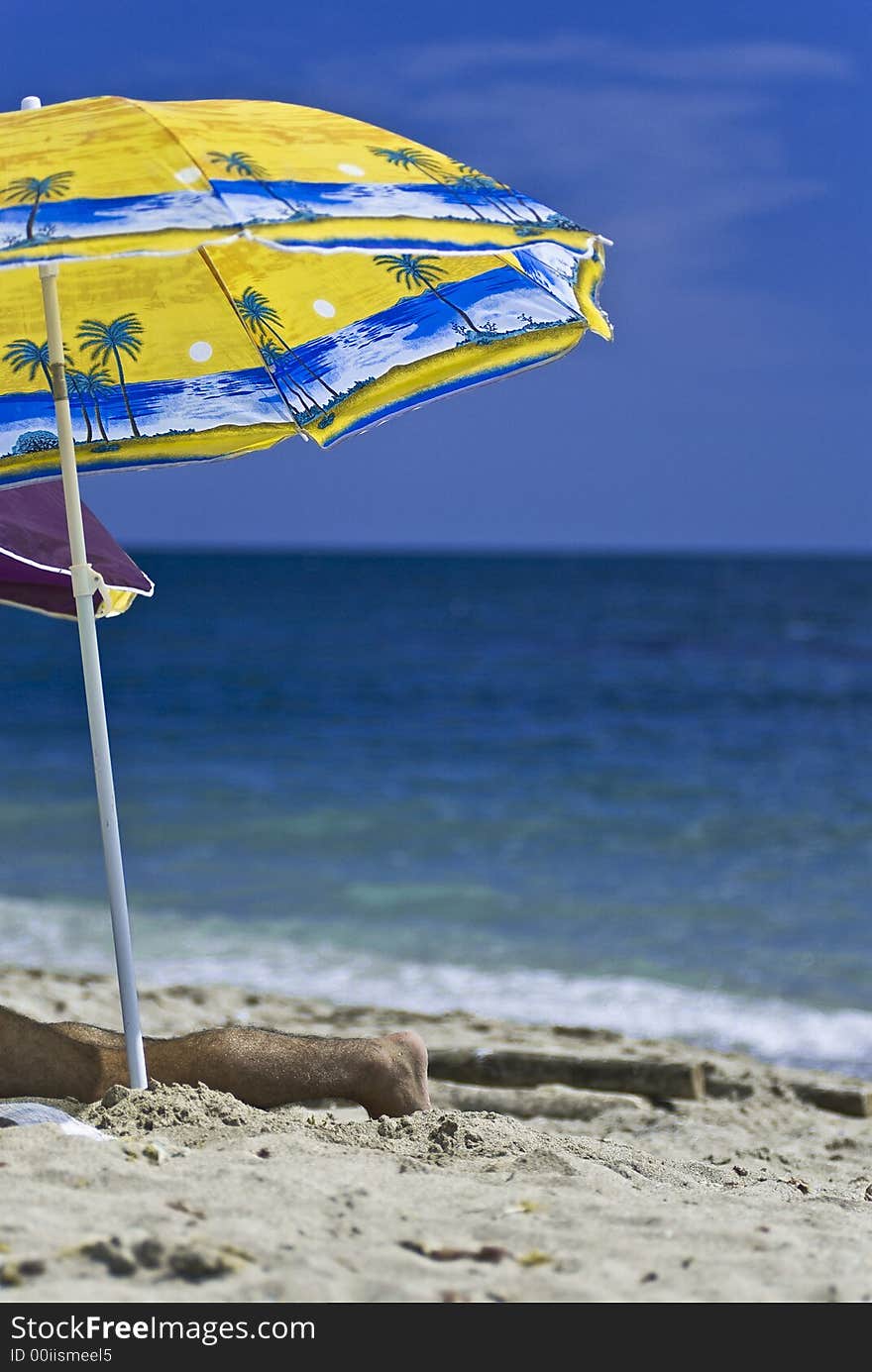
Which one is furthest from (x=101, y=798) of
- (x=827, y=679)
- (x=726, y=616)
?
(x=726, y=616)

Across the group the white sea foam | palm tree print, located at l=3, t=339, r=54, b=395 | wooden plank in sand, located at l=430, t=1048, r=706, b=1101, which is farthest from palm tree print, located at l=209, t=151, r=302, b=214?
the white sea foam

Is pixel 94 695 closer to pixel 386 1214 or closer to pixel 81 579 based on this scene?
pixel 81 579

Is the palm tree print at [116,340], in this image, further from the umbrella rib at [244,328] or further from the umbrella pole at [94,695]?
the umbrella pole at [94,695]

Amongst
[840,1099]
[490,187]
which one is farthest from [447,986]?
[490,187]

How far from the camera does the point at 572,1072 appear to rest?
14.4ft

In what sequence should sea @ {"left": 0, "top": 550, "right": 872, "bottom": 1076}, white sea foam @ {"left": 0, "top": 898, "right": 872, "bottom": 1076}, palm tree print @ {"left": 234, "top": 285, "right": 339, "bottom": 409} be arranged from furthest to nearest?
sea @ {"left": 0, "top": 550, "right": 872, "bottom": 1076} → white sea foam @ {"left": 0, "top": 898, "right": 872, "bottom": 1076} → palm tree print @ {"left": 234, "top": 285, "right": 339, "bottom": 409}

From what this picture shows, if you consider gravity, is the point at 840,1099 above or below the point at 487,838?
below

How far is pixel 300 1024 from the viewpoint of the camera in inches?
212

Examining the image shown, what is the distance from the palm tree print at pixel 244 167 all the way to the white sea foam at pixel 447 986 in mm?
4470

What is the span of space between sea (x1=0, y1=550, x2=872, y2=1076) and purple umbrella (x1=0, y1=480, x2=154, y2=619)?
335cm

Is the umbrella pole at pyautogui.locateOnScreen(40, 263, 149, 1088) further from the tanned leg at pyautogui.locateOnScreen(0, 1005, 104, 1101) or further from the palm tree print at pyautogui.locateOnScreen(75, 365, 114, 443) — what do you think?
→ the palm tree print at pyautogui.locateOnScreen(75, 365, 114, 443)

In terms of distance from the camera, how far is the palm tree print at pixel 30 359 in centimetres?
337

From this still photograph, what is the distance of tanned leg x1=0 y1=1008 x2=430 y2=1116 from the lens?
9.96 ft

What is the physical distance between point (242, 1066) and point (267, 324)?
5.88 ft
